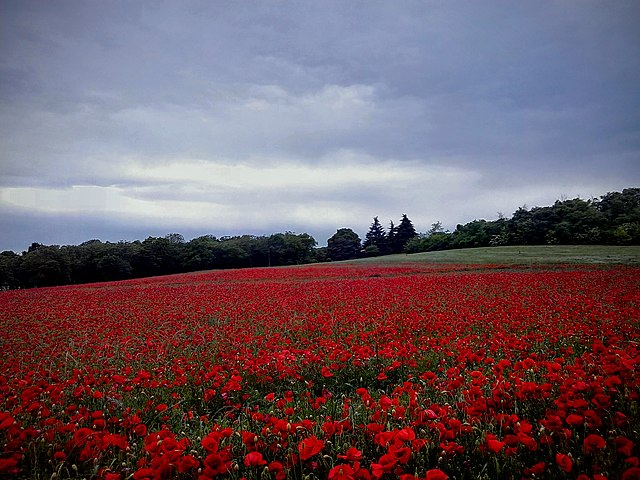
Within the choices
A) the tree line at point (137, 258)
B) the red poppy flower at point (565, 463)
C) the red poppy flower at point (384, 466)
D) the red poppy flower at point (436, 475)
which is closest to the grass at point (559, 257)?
the red poppy flower at point (565, 463)

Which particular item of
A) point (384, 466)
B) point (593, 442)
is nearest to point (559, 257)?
point (593, 442)

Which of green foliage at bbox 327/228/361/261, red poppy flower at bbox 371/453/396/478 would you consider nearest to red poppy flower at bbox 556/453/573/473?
red poppy flower at bbox 371/453/396/478

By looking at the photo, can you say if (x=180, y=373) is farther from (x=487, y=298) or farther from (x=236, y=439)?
(x=487, y=298)

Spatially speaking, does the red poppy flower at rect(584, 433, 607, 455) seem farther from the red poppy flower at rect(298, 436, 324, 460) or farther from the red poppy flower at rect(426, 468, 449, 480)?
the red poppy flower at rect(298, 436, 324, 460)

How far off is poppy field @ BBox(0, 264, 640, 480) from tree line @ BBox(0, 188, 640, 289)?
41.6 metres

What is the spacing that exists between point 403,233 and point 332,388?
86.9m

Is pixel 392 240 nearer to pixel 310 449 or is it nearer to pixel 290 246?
pixel 290 246

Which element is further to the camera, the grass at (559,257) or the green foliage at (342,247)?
the green foliage at (342,247)

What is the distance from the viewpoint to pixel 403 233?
294 ft

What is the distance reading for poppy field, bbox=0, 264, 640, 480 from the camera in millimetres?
2453

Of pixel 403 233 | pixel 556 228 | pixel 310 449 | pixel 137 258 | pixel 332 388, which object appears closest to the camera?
pixel 310 449

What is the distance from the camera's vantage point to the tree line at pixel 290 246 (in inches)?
1849

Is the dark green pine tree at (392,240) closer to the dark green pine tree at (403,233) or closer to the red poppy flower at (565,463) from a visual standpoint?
the dark green pine tree at (403,233)

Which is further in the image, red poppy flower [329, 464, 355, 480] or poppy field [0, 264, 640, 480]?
poppy field [0, 264, 640, 480]
